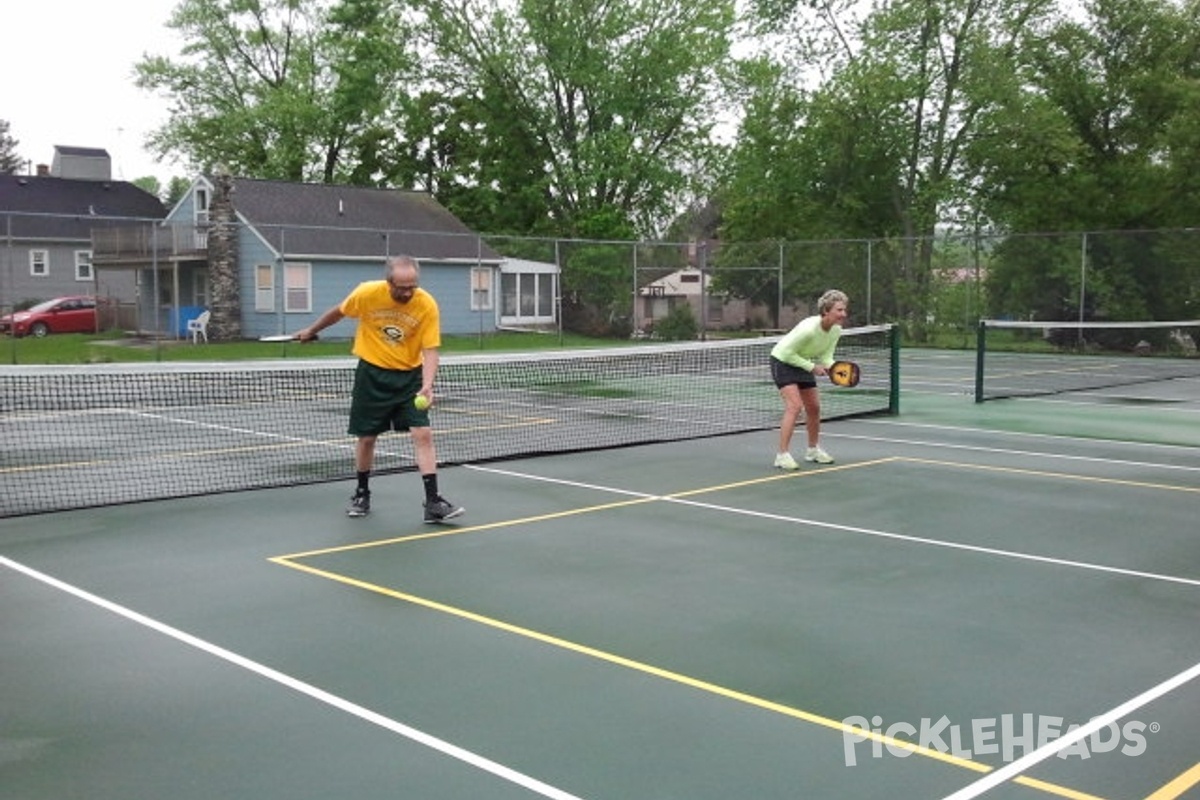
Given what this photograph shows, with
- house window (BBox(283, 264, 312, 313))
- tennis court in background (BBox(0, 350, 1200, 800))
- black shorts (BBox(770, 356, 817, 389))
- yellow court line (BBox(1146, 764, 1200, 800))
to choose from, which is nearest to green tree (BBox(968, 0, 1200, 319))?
house window (BBox(283, 264, 312, 313))

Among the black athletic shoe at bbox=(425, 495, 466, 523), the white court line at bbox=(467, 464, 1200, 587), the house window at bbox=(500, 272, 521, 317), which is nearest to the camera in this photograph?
the white court line at bbox=(467, 464, 1200, 587)

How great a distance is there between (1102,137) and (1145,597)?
108 feet

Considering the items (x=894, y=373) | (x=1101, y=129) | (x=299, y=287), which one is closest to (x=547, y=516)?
(x=894, y=373)

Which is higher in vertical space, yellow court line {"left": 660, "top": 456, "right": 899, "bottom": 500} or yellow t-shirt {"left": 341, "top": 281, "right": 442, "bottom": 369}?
yellow t-shirt {"left": 341, "top": 281, "right": 442, "bottom": 369}

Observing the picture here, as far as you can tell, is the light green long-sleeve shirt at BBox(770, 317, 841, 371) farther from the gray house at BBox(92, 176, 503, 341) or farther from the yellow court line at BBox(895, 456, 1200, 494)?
the gray house at BBox(92, 176, 503, 341)

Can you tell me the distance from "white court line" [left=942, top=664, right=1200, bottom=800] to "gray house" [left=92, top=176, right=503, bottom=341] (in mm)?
26044

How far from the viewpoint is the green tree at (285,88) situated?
152 ft

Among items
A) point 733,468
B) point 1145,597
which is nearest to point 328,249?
point 733,468

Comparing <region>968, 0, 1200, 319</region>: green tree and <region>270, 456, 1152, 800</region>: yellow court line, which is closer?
<region>270, 456, 1152, 800</region>: yellow court line

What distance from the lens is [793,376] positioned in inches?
412

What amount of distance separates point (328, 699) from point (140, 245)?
3230 cm

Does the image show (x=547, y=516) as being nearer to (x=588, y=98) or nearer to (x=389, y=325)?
(x=389, y=325)

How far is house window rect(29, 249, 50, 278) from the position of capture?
147 ft

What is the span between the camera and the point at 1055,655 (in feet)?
16.7
